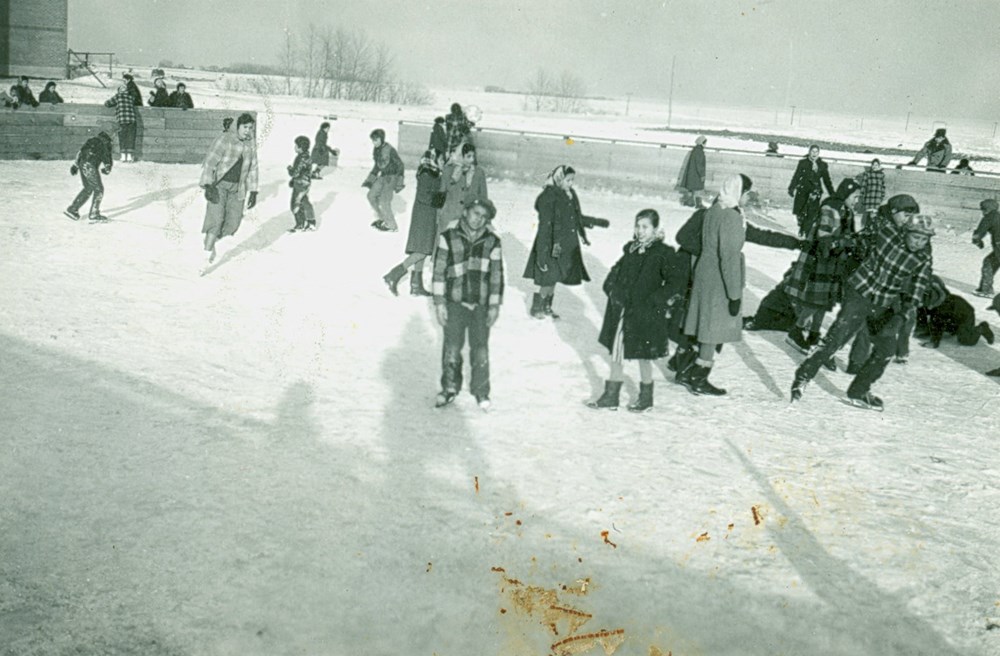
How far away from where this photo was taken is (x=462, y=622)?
12.6 feet

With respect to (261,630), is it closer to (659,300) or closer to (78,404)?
(78,404)

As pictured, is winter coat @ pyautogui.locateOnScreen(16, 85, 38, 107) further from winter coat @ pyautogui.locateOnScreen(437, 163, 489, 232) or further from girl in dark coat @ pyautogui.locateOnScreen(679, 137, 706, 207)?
winter coat @ pyautogui.locateOnScreen(437, 163, 489, 232)

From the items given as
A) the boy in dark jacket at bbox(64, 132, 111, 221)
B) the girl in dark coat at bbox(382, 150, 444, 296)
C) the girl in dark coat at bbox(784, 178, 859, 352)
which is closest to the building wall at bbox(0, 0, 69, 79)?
the boy in dark jacket at bbox(64, 132, 111, 221)

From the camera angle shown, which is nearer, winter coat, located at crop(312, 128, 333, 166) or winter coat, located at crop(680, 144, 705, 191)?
winter coat, located at crop(680, 144, 705, 191)

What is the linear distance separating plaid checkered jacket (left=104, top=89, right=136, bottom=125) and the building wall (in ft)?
57.8

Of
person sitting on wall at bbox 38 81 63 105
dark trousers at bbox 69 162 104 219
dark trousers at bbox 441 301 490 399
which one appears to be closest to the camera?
dark trousers at bbox 441 301 490 399

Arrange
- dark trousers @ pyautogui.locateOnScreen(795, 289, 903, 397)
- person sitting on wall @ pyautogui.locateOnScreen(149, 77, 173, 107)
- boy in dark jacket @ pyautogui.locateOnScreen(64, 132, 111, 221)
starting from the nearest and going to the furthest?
dark trousers @ pyautogui.locateOnScreen(795, 289, 903, 397) → boy in dark jacket @ pyautogui.locateOnScreen(64, 132, 111, 221) → person sitting on wall @ pyautogui.locateOnScreen(149, 77, 173, 107)

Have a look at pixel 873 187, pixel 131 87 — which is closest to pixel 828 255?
pixel 873 187

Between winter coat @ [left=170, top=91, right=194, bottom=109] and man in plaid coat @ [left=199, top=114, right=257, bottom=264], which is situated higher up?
winter coat @ [left=170, top=91, right=194, bottom=109]

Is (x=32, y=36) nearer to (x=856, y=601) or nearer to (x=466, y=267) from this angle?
(x=466, y=267)

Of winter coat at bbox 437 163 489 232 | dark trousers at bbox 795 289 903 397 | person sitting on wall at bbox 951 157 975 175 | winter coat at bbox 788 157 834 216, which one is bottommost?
dark trousers at bbox 795 289 903 397

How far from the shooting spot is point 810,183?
55.3ft

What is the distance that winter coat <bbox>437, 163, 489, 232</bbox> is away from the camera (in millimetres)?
8734

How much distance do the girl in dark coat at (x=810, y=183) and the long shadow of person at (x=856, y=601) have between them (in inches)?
493
